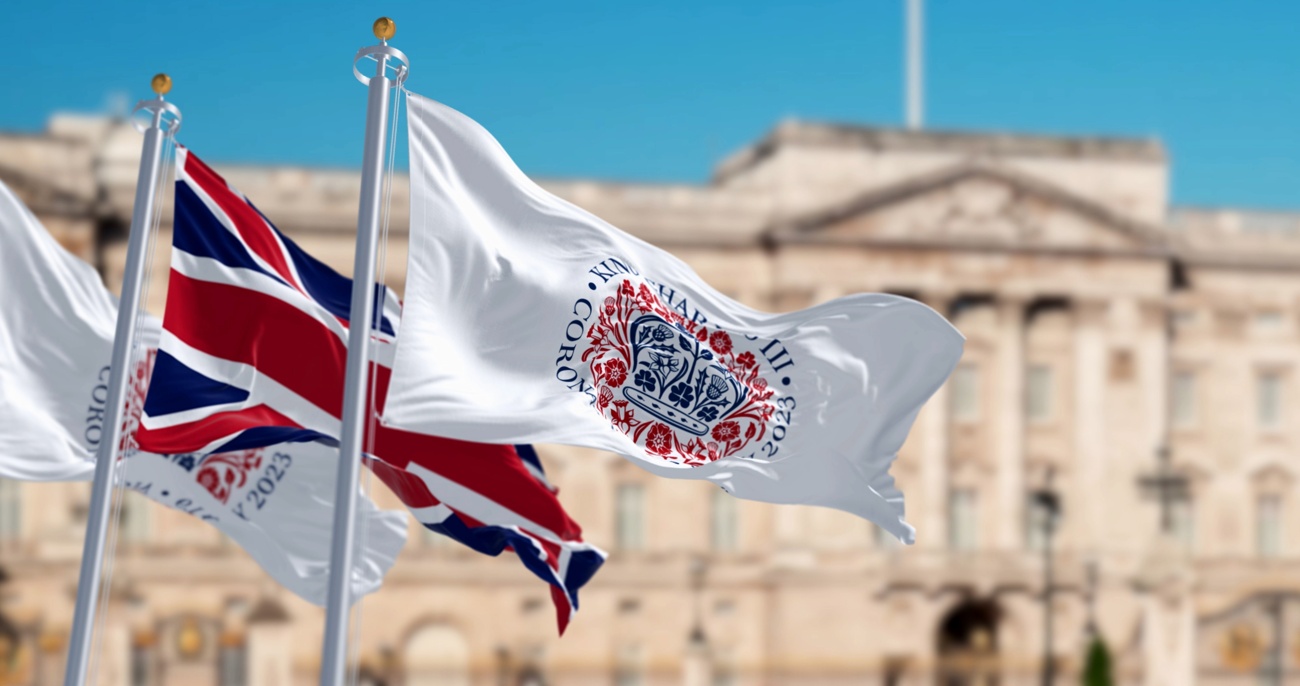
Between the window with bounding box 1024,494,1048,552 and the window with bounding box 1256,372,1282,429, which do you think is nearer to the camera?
the window with bounding box 1024,494,1048,552

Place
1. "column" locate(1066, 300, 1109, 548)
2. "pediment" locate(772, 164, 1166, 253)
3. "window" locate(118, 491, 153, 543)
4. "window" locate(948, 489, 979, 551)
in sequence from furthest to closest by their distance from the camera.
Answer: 1. "column" locate(1066, 300, 1109, 548)
2. "window" locate(948, 489, 979, 551)
3. "pediment" locate(772, 164, 1166, 253)
4. "window" locate(118, 491, 153, 543)

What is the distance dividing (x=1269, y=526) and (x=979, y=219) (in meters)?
12.4

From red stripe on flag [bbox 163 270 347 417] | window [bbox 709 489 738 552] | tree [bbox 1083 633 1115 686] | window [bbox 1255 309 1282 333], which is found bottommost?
tree [bbox 1083 633 1115 686]

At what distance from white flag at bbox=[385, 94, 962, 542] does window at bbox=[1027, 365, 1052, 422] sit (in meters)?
42.4

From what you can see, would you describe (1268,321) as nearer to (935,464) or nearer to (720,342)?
(935,464)

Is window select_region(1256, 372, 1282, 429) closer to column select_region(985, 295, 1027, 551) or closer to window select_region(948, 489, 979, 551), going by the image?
column select_region(985, 295, 1027, 551)

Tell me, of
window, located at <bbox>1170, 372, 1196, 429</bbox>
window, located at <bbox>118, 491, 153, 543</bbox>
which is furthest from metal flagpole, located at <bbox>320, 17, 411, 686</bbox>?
window, located at <bbox>1170, 372, 1196, 429</bbox>

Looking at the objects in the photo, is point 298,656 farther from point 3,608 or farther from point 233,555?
point 3,608

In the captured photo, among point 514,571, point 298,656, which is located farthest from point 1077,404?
point 298,656

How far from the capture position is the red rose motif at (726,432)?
12.7 m

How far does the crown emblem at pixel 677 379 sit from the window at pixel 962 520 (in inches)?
1620

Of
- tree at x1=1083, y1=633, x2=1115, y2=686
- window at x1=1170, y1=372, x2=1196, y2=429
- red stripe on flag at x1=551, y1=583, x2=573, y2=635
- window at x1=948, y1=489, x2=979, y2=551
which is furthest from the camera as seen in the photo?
window at x1=1170, y1=372, x2=1196, y2=429

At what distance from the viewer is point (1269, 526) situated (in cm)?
5528

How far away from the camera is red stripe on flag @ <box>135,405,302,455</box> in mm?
13445
